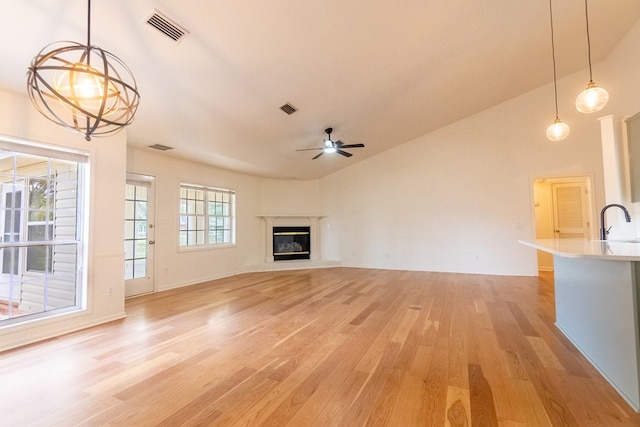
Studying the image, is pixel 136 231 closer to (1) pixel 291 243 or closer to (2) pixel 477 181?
(1) pixel 291 243

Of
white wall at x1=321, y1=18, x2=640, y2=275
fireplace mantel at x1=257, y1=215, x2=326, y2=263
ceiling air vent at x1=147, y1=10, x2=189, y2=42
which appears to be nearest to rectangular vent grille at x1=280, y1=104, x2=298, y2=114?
ceiling air vent at x1=147, y1=10, x2=189, y2=42

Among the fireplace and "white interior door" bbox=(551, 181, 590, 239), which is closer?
"white interior door" bbox=(551, 181, 590, 239)

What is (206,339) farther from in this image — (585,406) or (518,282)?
(518,282)

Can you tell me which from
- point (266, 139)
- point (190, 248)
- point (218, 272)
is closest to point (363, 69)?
point (266, 139)

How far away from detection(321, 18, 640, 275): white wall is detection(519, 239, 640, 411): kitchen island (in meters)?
3.80

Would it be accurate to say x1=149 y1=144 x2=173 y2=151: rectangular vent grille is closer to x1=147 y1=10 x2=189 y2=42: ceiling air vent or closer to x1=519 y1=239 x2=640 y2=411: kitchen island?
x1=147 y1=10 x2=189 y2=42: ceiling air vent

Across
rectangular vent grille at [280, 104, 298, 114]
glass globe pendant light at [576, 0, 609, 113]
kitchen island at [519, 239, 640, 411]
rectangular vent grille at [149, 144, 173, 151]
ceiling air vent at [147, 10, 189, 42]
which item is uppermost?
rectangular vent grille at [280, 104, 298, 114]

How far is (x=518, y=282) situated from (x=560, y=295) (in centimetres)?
273

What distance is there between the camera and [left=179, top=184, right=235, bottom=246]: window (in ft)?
19.7

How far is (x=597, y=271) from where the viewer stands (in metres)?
2.18

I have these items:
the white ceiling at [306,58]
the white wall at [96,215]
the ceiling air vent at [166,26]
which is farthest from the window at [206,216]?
the ceiling air vent at [166,26]

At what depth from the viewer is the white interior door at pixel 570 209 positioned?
6379 mm

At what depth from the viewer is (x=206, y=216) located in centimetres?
646

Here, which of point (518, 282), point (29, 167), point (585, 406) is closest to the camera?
point (585, 406)
